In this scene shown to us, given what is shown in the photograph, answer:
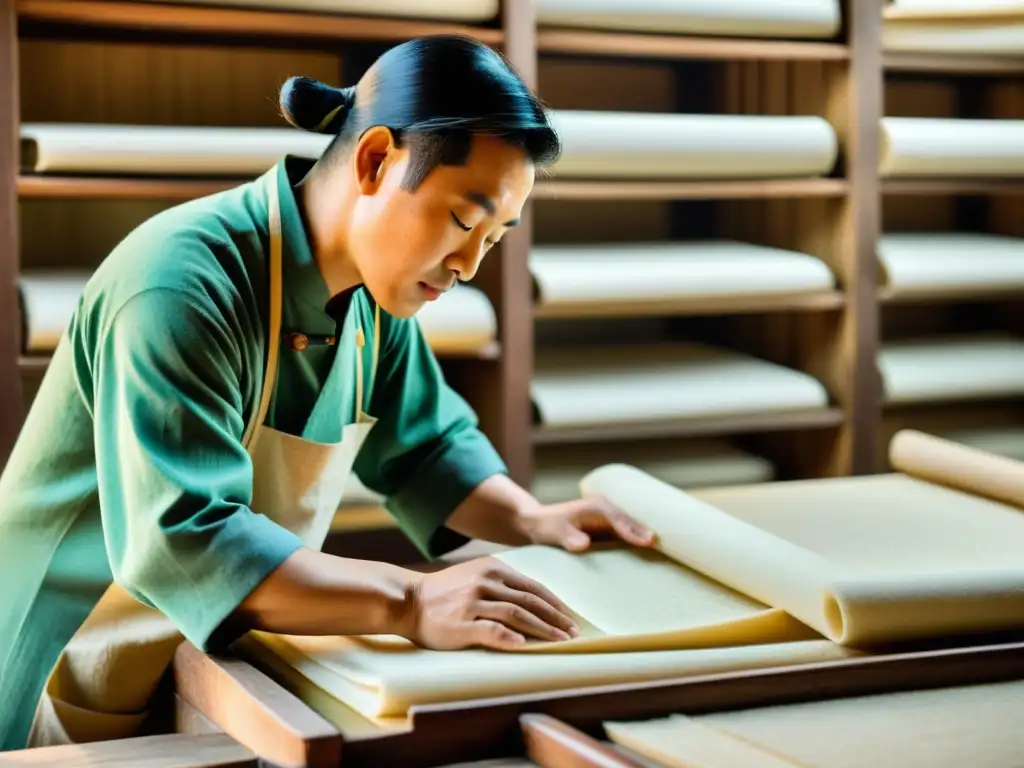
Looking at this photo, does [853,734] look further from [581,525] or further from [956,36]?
[956,36]

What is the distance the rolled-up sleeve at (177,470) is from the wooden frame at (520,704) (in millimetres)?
85

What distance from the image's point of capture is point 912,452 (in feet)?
7.08

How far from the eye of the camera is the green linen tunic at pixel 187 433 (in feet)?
4.51

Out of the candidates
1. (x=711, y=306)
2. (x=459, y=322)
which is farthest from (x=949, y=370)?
(x=459, y=322)

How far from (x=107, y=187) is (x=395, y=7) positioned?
2.26 feet

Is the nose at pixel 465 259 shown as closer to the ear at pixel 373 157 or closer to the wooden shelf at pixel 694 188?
the ear at pixel 373 157

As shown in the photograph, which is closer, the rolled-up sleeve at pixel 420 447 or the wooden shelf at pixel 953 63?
the rolled-up sleeve at pixel 420 447

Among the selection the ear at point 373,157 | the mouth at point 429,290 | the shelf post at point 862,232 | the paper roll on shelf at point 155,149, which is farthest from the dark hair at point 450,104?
the shelf post at point 862,232

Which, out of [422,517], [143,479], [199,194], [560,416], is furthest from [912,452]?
[199,194]

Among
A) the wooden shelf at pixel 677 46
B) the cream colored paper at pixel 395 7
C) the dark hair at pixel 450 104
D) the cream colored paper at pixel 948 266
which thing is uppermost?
the cream colored paper at pixel 395 7

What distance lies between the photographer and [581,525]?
6.03ft

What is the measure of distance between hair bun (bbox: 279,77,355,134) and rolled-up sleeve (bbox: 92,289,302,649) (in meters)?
0.29

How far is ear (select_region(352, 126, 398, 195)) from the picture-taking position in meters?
1.57

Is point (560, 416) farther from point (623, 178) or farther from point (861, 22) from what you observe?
point (861, 22)
